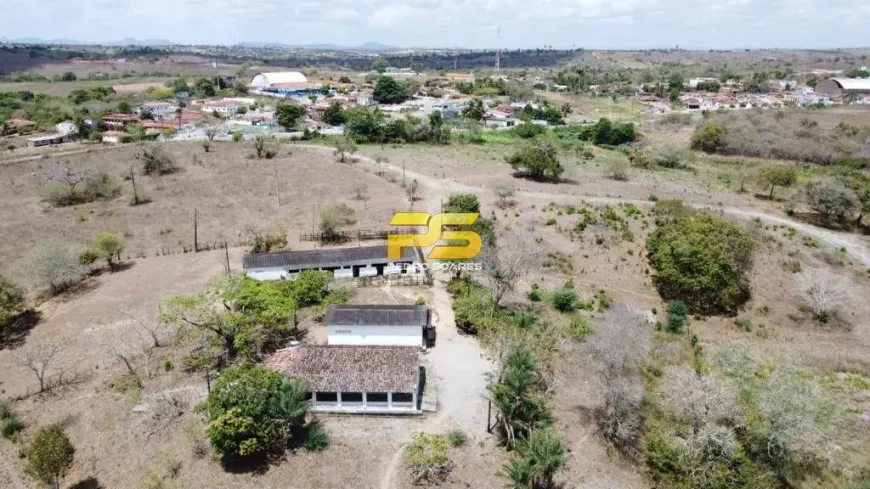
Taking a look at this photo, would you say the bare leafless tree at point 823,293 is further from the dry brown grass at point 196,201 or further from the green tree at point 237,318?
the green tree at point 237,318

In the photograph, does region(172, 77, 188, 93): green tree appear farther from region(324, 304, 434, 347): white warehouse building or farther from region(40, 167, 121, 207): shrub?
region(324, 304, 434, 347): white warehouse building

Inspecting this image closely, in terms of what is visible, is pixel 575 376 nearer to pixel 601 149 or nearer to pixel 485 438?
pixel 485 438

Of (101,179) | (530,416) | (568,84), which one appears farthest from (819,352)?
(568,84)

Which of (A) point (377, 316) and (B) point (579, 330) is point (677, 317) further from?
(A) point (377, 316)

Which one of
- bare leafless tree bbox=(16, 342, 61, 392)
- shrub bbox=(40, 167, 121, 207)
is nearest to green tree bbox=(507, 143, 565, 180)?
shrub bbox=(40, 167, 121, 207)

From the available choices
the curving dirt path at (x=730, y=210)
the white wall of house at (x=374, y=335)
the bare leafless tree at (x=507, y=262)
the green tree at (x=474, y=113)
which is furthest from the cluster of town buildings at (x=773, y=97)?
the white wall of house at (x=374, y=335)

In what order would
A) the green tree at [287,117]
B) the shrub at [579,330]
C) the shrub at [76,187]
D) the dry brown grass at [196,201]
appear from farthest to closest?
the green tree at [287,117], the shrub at [76,187], the dry brown grass at [196,201], the shrub at [579,330]

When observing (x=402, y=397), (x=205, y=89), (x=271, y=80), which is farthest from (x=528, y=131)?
(x=271, y=80)
